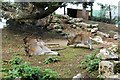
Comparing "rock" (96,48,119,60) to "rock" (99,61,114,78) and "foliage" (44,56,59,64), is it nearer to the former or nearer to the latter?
"rock" (99,61,114,78)

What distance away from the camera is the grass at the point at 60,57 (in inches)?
130

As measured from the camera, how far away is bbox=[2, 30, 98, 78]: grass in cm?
329

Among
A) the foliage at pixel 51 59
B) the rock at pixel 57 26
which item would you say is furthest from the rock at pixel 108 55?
the rock at pixel 57 26

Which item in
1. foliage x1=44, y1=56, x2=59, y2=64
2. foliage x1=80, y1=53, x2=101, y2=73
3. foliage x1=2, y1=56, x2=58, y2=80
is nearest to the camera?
foliage x1=2, y1=56, x2=58, y2=80

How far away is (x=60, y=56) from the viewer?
3977 mm

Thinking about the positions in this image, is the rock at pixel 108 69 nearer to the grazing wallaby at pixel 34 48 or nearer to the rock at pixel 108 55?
the rock at pixel 108 55

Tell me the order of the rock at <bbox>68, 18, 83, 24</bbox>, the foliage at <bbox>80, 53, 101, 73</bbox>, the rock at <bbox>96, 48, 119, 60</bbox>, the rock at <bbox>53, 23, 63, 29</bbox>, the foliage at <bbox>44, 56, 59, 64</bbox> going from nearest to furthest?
the foliage at <bbox>80, 53, 101, 73</bbox>, the rock at <bbox>96, 48, 119, 60</bbox>, the foliage at <bbox>44, 56, 59, 64</bbox>, the rock at <bbox>53, 23, 63, 29</bbox>, the rock at <bbox>68, 18, 83, 24</bbox>

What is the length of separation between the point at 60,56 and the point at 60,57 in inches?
2.6

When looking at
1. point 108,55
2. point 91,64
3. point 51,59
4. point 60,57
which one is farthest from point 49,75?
point 60,57

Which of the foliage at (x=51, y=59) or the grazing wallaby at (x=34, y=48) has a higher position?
the grazing wallaby at (x=34, y=48)

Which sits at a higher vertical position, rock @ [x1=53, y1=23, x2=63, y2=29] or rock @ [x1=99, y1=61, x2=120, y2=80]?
rock @ [x1=53, y1=23, x2=63, y2=29]

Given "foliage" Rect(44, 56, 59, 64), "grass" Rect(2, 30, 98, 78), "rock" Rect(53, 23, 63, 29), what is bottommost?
"grass" Rect(2, 30, 98, 78)

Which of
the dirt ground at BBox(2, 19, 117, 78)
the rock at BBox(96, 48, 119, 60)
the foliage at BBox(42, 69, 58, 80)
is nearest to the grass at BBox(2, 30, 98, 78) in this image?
the dirt ground at BBox(2, 19, 117, 78)

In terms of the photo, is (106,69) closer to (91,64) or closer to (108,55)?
(91,64)
